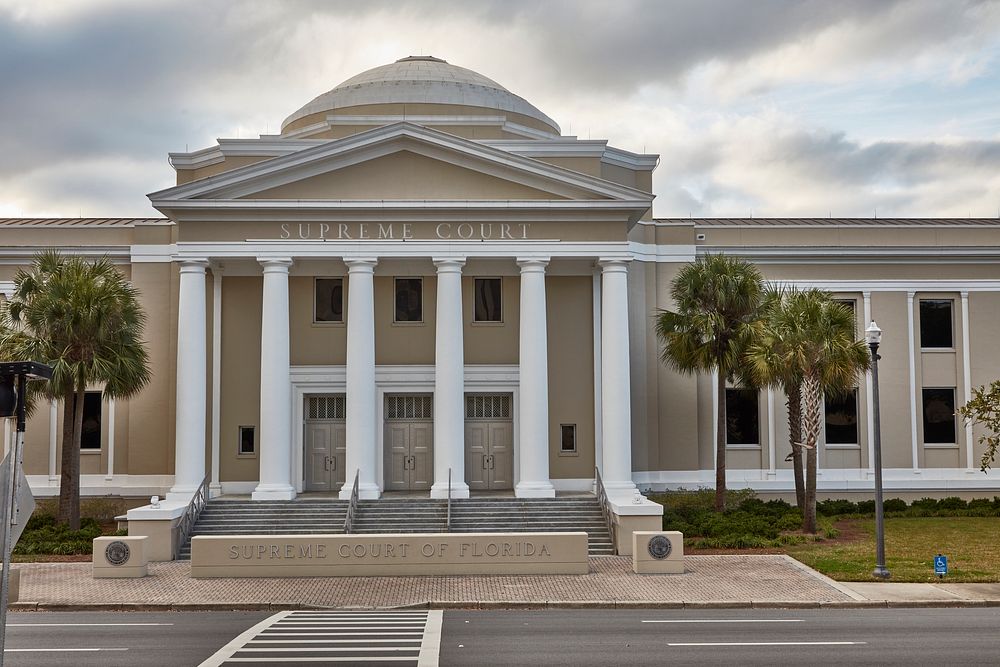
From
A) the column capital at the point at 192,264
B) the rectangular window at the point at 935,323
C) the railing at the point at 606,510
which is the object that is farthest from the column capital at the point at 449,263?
the rectangular window at the point at 935,323

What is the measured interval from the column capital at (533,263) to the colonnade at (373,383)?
3 centimetres

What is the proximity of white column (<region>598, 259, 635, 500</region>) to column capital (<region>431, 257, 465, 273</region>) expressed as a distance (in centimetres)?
399

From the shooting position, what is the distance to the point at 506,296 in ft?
109

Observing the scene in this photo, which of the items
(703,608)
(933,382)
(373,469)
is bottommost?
(703,608)

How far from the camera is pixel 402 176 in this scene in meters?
30.2

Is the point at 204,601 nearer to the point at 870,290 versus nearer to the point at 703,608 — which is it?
the point at 703,608

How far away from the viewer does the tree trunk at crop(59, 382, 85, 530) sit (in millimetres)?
28578

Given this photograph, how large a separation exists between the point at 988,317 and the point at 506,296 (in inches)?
663

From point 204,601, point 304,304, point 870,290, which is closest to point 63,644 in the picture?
point 204,601

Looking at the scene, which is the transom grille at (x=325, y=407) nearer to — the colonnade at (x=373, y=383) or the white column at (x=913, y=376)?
the colonnade at (x=373, y=383)

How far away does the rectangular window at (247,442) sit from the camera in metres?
32.2

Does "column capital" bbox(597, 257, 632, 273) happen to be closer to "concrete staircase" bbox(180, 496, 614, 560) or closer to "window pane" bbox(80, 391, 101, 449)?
"concrete staircase" bbox(180, 496, 614, 560)

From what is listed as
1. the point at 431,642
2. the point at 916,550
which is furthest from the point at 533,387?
the point at 431,642

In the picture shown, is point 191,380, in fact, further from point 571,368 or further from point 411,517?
point 571,368
